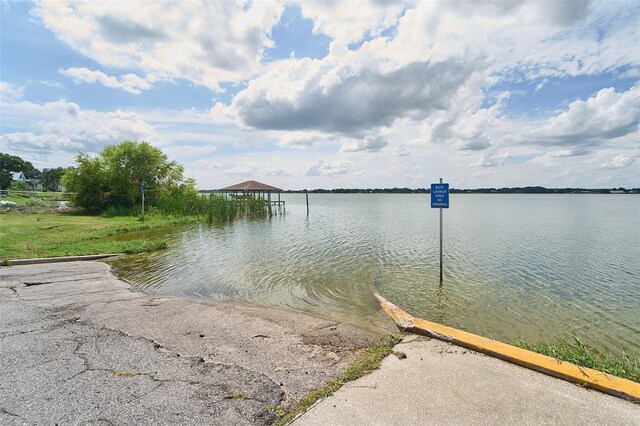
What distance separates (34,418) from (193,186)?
105 feet

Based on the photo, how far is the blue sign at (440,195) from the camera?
862 centimetres

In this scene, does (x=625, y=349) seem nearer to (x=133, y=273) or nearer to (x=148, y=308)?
(x=148, y=308)

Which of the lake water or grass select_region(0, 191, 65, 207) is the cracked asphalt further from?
grass select_region(0, 191, 65, 207)

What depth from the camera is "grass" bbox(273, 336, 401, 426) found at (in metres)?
2.82

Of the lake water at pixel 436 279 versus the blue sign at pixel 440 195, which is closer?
the lake water at pixel 436 279

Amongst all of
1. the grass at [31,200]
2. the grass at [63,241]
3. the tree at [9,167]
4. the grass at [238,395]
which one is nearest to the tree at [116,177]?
the grass at [31,200]

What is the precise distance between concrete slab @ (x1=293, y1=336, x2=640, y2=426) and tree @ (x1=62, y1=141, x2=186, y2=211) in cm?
3073

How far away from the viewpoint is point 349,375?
11.3 feet

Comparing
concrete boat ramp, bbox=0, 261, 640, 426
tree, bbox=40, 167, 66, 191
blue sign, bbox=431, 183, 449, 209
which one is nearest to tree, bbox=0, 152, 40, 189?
tree, bbox=40, 167, 66, 191

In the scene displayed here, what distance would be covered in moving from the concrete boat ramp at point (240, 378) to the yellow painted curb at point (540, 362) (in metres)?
0.09

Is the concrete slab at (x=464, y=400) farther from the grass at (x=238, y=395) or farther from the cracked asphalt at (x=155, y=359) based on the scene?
the grass at (x=238, y=395)

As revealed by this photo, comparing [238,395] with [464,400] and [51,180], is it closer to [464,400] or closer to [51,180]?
[464,400]

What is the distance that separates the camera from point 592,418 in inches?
105

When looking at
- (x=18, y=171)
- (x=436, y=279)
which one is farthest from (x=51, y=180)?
(x=436, y=279)
